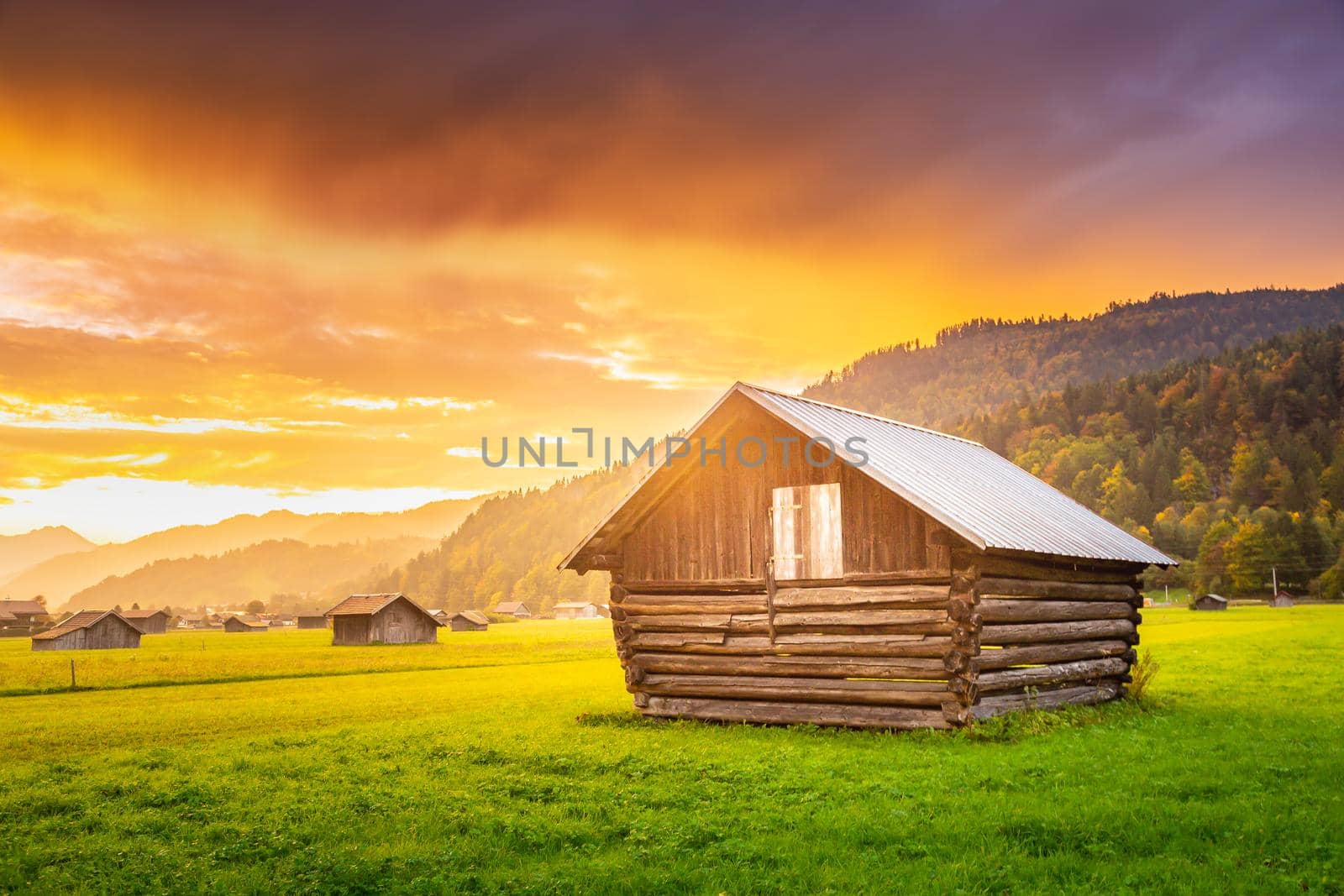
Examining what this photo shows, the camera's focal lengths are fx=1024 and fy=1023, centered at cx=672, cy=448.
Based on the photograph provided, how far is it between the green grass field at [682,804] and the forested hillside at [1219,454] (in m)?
136

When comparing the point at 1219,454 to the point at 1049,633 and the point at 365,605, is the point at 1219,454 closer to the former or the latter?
the point at 365,605

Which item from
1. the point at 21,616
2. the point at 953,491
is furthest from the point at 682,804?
the point at 21,616

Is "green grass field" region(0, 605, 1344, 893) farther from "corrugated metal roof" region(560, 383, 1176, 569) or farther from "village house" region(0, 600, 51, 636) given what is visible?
"village house" region(0, 600, 51, 636)

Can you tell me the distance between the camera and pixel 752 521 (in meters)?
22.9

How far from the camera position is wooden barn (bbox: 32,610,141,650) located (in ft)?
294

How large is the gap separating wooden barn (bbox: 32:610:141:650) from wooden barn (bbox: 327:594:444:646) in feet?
70.8

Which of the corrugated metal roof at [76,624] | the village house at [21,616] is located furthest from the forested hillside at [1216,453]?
the corrugated metal roof at [76,624]

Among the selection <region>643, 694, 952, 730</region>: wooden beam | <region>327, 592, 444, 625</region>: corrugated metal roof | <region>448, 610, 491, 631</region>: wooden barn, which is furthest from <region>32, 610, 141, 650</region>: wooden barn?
<region>643, 694, 952, 730</region>: wooden beam

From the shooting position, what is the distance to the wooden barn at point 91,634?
89.8 meters

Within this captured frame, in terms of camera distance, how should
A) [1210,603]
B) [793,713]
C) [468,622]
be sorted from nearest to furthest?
[793,713] < [1210,603] < [468,622]

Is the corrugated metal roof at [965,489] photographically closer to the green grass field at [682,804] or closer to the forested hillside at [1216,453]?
the green grass field at [682,804]

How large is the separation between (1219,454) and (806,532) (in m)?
181

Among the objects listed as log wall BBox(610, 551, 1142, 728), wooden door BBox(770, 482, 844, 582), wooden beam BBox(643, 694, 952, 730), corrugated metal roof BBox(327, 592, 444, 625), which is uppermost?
wooden door BBox(770, 482, 844, 582)

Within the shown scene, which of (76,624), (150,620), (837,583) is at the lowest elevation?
(150,620)
